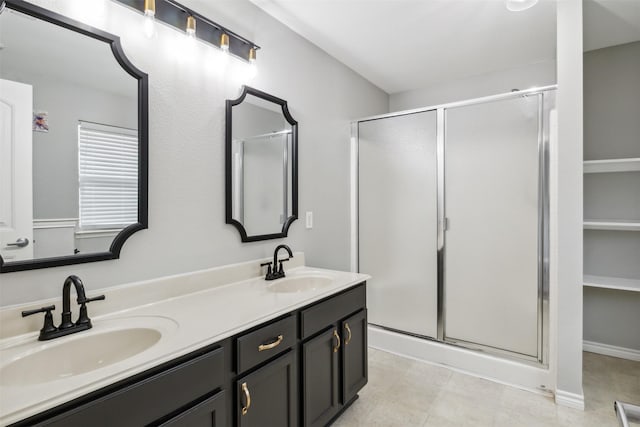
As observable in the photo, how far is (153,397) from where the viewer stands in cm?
96

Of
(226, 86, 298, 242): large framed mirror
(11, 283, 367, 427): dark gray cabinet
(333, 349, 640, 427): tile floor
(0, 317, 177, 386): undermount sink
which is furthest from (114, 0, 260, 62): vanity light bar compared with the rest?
(333, 349, 640, 427): tile floor

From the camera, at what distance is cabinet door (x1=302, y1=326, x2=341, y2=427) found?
61.9 inches

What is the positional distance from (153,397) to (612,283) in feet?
9.76

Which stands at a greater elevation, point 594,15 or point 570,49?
point 594,15

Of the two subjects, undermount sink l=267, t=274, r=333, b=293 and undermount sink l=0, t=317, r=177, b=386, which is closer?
undermount sink l=0, t=317, r=177, b=386

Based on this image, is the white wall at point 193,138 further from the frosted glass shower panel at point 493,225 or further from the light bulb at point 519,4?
the light bulb at point 519,4

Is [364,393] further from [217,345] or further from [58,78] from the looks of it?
[58,78]

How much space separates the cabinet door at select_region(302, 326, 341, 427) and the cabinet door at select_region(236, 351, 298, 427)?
0.08m

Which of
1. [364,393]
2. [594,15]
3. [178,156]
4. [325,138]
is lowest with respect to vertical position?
[364,393]

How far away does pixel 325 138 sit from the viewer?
2.68 m

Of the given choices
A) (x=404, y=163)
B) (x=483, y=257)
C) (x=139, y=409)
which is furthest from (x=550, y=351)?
(x=139, y=409)

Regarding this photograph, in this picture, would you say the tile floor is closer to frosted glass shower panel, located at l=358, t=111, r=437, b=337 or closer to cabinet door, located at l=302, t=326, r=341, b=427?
cabinet door, located at l=302, t=326, r=341, b=427

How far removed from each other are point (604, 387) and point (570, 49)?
2235 mm

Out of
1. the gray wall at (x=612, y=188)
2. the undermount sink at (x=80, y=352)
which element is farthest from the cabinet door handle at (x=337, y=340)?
the gray wall at (x=612, y=188)
